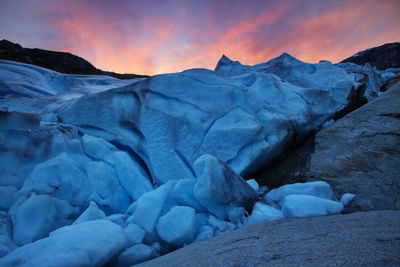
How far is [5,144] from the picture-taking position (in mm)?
2494

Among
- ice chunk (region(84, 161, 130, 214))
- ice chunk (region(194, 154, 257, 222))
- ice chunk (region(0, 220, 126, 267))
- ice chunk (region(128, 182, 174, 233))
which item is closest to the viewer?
ice chunk (region(0, 220, 126, 267))

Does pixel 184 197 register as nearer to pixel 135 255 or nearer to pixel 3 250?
pixel 135 255

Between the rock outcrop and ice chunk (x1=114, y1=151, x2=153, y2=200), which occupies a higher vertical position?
the rock outcrop

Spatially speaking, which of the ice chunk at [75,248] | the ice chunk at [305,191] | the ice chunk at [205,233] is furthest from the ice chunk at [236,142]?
the ice chunk at [75,248]

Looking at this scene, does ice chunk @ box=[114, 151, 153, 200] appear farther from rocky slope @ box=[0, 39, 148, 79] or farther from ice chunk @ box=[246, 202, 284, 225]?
rocky slope @ box=[0, 39, 148, 79]

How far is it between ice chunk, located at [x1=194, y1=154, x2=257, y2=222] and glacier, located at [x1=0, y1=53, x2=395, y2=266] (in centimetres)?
1

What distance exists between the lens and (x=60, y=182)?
7.25ft

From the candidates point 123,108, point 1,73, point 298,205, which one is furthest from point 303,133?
point 1,73

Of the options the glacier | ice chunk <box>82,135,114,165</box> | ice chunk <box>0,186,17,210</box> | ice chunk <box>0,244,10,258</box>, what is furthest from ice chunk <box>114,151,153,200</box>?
ice chunk <box>0,244,10,258</box>

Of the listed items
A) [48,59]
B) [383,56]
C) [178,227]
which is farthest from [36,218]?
[383,56]

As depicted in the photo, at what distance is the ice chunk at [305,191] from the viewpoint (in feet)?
6.50

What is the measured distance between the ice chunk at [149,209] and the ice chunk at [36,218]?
25.2 inches

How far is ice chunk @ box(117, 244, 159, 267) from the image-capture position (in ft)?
4.96

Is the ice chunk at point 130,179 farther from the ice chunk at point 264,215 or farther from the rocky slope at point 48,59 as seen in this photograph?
the rocky slope at point 48,59
